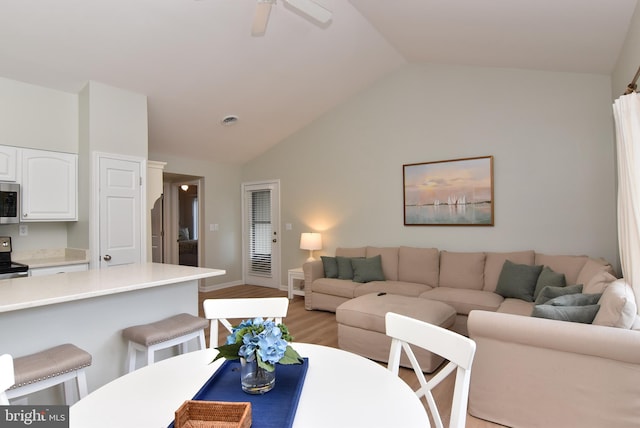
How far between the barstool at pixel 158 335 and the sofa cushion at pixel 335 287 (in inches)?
93.2

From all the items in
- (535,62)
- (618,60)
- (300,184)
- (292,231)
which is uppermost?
(535,62)

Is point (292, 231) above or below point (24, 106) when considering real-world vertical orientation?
below

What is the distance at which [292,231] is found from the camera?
594 centimetres

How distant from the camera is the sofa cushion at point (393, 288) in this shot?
13.2 ft

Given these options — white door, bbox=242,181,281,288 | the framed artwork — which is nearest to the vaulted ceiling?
the framed artwork

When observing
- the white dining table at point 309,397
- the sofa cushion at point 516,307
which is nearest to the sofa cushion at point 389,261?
the sofa cushion at point 516,307

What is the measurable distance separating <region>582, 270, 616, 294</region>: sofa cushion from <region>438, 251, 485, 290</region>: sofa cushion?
4.53 ft

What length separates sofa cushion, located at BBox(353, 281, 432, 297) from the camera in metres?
4.02

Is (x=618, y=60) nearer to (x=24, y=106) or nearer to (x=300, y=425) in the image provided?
(x=300, y=425)

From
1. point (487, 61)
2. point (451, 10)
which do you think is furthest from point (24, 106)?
point (487, 61)

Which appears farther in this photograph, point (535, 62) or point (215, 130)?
point (215, 130)

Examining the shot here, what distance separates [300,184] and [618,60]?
4.12 metres

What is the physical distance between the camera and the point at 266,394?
113 centimetres

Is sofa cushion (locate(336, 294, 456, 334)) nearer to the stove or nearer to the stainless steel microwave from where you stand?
the stove
